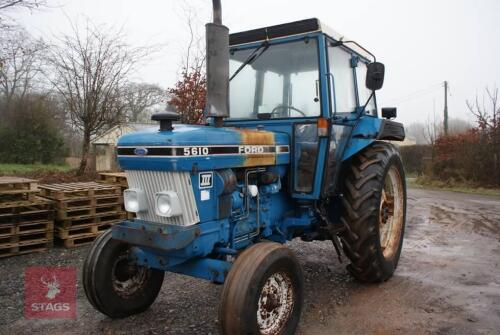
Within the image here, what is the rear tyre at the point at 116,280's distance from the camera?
3.30m

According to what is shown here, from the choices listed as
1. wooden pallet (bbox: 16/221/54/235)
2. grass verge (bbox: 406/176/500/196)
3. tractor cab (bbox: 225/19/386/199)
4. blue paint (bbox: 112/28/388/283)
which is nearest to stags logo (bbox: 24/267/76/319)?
wooden pallet (bbox: 16/221/54/235)

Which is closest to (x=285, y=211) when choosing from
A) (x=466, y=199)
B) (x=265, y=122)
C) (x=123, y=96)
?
(x=265, y=122)

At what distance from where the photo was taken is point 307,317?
352 cm

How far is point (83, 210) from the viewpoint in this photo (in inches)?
232

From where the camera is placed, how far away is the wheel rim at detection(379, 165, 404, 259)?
15.6ft

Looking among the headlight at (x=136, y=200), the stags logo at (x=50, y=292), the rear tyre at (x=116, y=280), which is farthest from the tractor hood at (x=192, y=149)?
the stags logo at (x=50, y=292)

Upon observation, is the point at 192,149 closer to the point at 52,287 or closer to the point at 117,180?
the point at 52,287

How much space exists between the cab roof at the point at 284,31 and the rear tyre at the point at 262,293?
6.77 ft

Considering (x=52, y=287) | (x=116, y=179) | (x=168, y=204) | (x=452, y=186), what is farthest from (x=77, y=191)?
(x=452, y=186)

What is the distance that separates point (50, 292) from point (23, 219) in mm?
1796

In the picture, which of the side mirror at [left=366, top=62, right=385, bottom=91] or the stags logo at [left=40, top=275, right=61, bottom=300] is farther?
the stags logo at [left=40, top=275, right=61, bottom=300]

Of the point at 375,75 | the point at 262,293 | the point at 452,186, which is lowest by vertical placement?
the point at 452,186

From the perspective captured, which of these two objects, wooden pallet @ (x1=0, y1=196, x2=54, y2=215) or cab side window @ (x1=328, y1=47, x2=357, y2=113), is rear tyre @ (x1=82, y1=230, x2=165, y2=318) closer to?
cab side window @ (x1=328, y1=47, x2=357, y2=113)

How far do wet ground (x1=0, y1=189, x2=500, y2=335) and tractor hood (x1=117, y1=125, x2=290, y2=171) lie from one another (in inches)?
53.4
